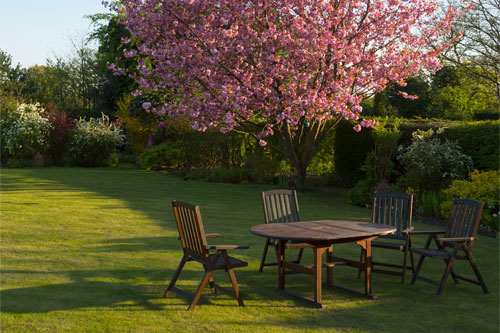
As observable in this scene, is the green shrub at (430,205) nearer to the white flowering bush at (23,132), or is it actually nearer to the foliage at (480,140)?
the foliage at (480,140)

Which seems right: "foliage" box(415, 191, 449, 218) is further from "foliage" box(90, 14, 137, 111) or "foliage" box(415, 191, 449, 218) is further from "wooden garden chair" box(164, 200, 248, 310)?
"foliage" box(90, 14, 137, 111)

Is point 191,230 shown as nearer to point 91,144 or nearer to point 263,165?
point 263,165

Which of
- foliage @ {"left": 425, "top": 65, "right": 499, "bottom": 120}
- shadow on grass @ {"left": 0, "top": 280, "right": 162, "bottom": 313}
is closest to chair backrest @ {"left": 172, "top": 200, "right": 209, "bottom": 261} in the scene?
shadow on grass @ {"left": 0, "top": 280, "right": 162, "bottom": 313}

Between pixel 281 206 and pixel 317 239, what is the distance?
1.84 metres

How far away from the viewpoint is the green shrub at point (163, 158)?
2165cm

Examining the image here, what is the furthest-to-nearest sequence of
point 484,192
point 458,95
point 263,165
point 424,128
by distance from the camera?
point 458,95, point 263,165, point 424,128, point 484,192

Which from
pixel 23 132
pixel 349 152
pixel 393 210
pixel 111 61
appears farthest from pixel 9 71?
pixel 393 210

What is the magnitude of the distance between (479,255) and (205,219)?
516cm

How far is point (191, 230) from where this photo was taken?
17.1 feet

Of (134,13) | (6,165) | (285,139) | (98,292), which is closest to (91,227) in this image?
(98,292)

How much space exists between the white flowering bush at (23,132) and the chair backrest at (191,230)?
19003 millimetres

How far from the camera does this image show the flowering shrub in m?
23.5

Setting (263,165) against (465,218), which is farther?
(263,165)

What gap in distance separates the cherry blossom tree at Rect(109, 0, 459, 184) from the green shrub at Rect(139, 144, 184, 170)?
8311 mm
